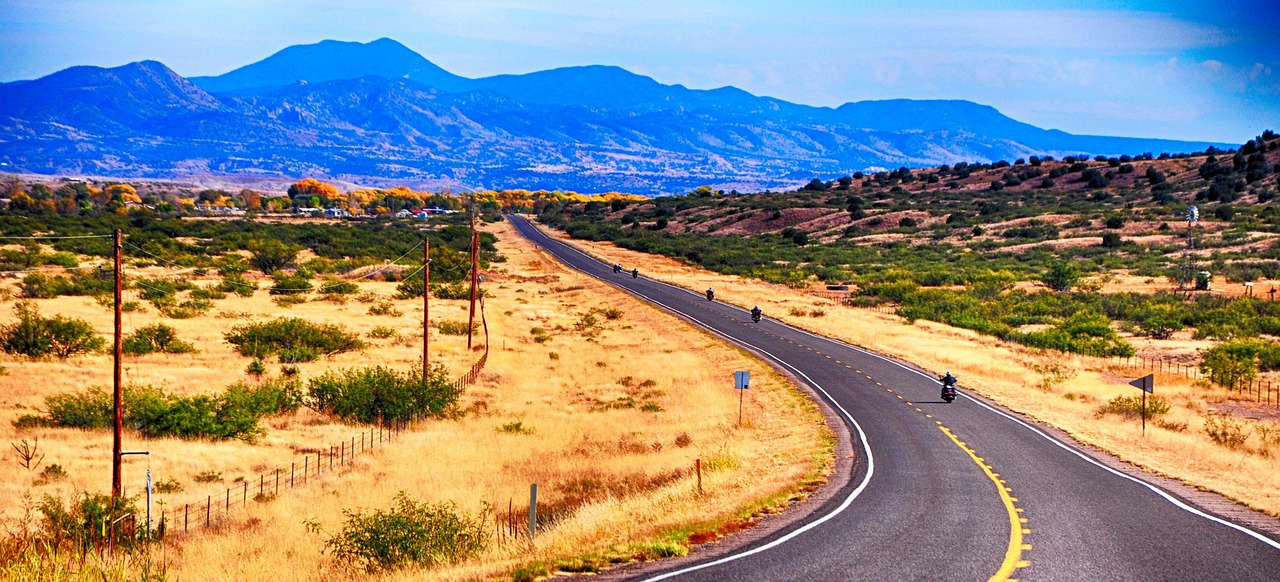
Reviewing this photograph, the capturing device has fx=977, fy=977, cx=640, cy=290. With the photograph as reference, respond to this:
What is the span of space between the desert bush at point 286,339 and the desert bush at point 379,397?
970cm

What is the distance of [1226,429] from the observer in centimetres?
3028

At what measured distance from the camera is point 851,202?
156 metres

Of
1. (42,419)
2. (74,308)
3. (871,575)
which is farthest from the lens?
(74,308)

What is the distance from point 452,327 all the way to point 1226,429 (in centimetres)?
4022

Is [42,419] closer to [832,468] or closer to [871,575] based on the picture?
[832,468]

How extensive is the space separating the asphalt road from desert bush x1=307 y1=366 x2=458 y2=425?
15548mm

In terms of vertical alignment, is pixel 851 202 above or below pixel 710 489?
above

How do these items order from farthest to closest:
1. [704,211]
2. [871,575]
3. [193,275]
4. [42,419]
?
[704,211], [193,275], [42,419], [871,575]

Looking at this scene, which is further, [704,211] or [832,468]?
[704,211]

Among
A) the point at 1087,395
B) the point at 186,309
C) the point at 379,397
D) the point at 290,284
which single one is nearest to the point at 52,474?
the point at 379,397

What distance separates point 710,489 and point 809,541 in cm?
483

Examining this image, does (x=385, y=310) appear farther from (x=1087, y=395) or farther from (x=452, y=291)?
(x=1087, y=395)

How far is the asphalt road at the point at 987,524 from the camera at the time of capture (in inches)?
609

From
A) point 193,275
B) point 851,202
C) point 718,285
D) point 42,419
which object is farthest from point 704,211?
point 42,419
